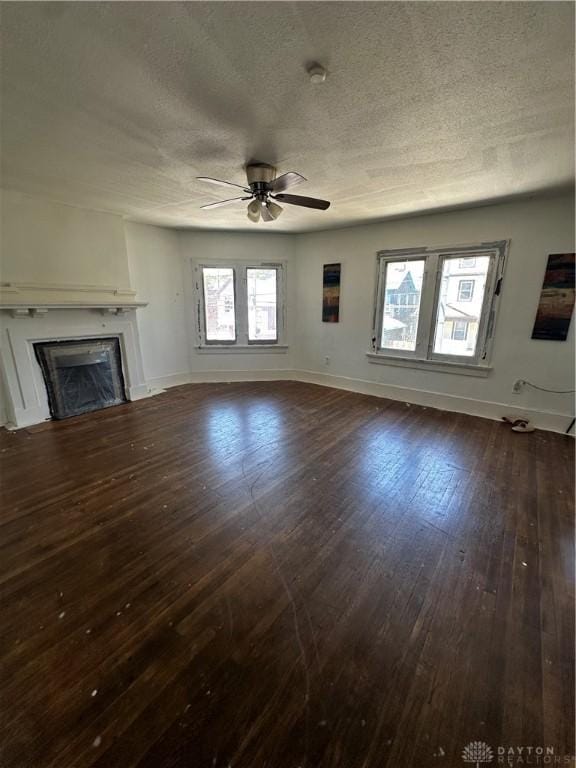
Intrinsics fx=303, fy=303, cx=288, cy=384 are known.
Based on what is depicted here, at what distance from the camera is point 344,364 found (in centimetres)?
519

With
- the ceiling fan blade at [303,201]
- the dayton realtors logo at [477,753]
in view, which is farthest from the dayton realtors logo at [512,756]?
the ceiling fan blade at [303,201]

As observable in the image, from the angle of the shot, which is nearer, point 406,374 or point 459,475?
point 459,475

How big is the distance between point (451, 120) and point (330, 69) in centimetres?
93

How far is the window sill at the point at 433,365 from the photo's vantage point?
3938mm

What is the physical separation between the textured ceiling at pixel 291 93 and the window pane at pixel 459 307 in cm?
104

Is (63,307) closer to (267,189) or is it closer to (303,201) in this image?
(267,189)

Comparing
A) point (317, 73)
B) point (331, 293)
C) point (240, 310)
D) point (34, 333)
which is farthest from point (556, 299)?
point (34, 333)

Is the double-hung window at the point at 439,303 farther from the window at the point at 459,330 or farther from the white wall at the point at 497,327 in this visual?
the white wall at the point at 497,327

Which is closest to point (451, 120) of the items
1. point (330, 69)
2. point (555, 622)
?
point (330, 69)

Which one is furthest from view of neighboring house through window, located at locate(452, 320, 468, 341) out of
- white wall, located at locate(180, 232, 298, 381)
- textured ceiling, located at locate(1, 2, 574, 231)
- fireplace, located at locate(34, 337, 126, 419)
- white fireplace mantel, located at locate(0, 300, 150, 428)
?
fireplace, located at locate(34, 337, 126, 419)

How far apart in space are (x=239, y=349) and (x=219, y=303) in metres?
0.87

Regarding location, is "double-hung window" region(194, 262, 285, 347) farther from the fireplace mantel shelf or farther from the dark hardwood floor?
the dark hardwood floor

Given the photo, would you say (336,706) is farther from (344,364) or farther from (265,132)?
(344,364)

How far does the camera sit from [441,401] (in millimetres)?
4293
